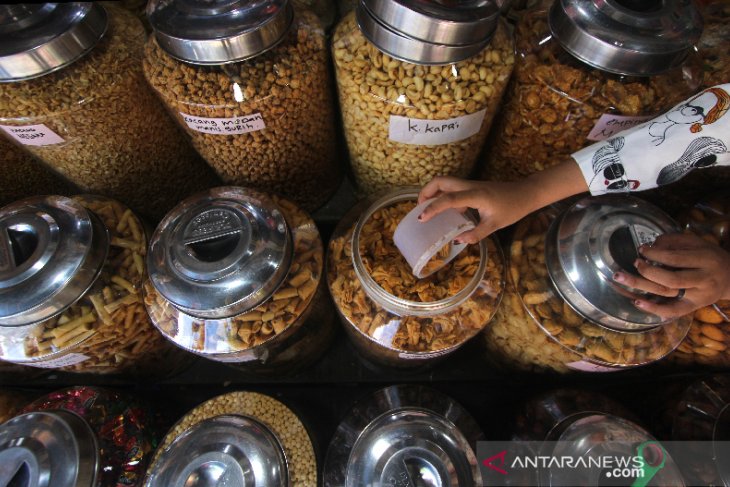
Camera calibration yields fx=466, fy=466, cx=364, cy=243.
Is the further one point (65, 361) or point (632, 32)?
point (65, 361)

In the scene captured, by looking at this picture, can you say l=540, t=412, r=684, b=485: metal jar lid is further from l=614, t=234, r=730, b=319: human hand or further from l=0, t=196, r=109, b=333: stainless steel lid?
l=0, t=196, r=109, b=333: stainless steel lid

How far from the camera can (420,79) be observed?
69 centimetres

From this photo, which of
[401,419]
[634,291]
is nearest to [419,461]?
[401,419]

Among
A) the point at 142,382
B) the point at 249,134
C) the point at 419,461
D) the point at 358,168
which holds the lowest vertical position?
the point at 142,382

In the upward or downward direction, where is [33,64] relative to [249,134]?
upward

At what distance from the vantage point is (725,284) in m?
0.59

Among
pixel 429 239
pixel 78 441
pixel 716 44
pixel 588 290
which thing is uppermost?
pixel 716 44

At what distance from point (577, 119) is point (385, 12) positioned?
A: 35 centimetres

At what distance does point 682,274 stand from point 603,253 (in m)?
0.11

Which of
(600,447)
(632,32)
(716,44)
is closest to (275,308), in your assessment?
(600,447)

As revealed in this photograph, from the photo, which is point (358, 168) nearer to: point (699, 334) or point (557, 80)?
point (557, 80)

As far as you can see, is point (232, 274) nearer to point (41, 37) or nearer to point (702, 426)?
point (41, 37)

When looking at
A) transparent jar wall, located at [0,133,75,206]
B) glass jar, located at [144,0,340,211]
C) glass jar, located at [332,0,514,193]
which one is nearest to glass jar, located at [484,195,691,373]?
glass jar, located at [332,0,514,193]

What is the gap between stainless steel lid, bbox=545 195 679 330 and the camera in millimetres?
659
